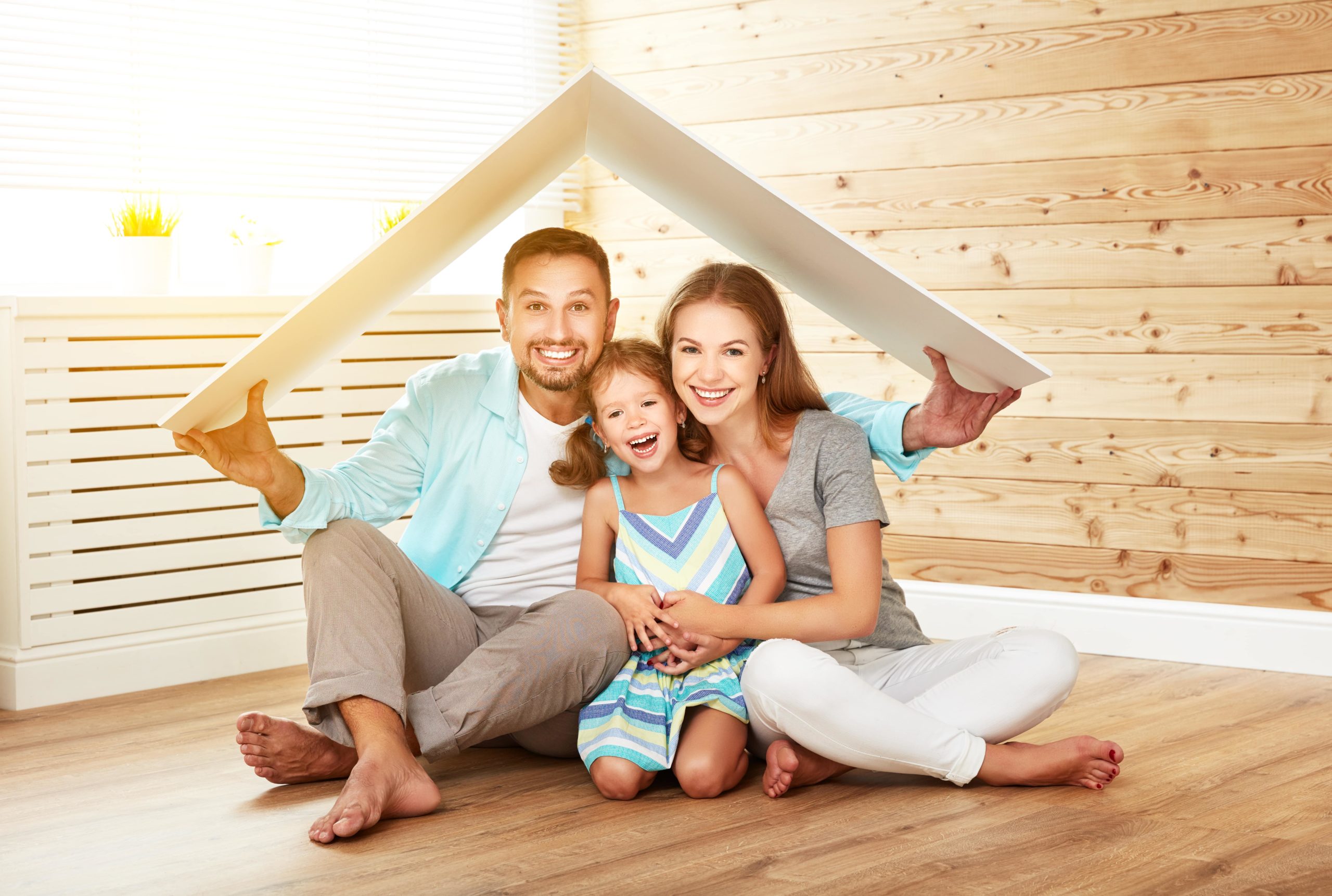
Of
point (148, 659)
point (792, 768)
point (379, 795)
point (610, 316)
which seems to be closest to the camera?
point (379, 795)

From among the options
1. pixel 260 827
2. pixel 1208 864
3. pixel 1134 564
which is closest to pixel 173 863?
pixel 260 827

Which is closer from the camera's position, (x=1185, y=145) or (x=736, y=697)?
(x=736, y=697)

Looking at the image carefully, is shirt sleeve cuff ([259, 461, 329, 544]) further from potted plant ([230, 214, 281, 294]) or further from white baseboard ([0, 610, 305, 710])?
potted plant ([230, 214, 281, 294])

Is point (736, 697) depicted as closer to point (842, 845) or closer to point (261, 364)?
point (842, 845)

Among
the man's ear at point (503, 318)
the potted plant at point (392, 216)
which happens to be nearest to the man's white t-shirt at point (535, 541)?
the man's ear at point (503, 318)

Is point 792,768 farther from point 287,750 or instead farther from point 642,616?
point 287,750

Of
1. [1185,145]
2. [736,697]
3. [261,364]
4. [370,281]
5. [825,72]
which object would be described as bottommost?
[736,697]

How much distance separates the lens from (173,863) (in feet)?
4.97

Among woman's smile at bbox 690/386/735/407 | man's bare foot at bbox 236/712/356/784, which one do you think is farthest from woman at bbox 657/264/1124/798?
man's bare foot at bbox 236/712/356/784

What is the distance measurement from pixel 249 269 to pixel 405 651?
4.30 ft

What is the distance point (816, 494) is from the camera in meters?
1.84

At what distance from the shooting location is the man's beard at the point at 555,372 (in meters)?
1.93

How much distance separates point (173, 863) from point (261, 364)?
0.60 meters

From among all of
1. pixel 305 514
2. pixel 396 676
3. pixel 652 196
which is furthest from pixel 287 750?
pixel 652 196
